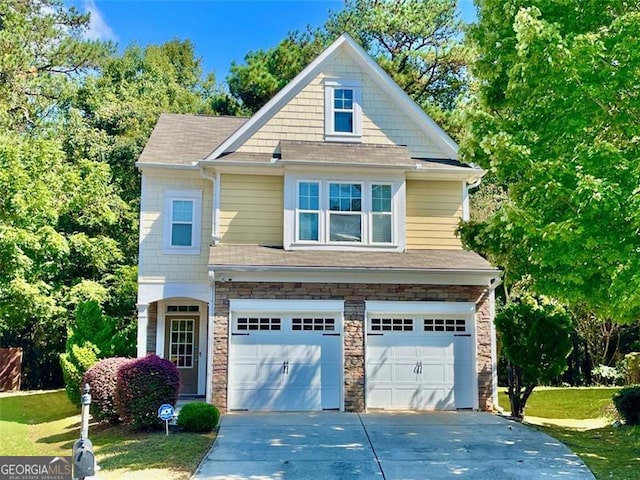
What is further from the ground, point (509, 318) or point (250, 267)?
point (250, 267)

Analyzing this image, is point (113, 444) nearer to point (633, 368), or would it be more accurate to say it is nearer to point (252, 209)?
point (252, 209)

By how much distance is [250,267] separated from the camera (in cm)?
1315

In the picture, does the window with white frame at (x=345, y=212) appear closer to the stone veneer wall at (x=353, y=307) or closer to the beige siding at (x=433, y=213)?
the beige siding at (x=433, y=213)

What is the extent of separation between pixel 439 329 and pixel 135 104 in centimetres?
1972

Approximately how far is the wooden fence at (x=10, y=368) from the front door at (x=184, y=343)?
8.61m

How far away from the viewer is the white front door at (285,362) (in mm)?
13383

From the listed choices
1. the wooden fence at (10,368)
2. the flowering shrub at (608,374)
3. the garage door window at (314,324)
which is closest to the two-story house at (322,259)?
the garage door window at (314,324)

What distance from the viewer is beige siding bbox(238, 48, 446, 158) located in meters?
15.8

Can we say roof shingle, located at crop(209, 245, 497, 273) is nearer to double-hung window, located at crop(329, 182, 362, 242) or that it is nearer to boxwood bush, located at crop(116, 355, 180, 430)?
double-hung window, located at crop(329, 182, 362, 242)

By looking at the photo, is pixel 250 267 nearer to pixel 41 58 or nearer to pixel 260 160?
pixel 260 160

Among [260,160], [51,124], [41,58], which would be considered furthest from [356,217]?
[41,58]

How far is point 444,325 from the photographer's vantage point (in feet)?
46.3

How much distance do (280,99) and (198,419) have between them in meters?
8.62

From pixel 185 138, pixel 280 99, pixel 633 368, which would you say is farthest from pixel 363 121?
pixel 633 368
